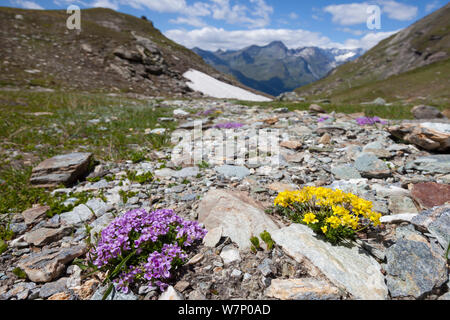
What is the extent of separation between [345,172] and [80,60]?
1704 inches

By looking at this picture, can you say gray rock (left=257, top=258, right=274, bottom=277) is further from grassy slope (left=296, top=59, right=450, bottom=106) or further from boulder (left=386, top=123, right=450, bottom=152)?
grassy slope (left=296, top=59, right=450, bottom=106)

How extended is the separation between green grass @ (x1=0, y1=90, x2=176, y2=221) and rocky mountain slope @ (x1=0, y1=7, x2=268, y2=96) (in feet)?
56.4

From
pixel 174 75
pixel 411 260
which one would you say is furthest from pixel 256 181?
pixel 174 75

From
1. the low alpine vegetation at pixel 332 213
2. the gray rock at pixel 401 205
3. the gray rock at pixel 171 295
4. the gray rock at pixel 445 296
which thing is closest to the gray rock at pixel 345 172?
the gray rock at pixel 401 205

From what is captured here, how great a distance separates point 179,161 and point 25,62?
36.9m

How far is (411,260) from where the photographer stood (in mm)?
2984

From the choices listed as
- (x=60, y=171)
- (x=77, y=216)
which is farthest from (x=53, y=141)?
(x=77, y=216)

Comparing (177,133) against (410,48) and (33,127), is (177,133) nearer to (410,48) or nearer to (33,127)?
(33,127)

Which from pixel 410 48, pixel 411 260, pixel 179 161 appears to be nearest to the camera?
pixel 411 260

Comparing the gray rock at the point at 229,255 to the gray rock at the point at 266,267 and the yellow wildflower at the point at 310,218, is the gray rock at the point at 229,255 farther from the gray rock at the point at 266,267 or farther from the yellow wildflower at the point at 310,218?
the yellow wildflower at the point at 310,218

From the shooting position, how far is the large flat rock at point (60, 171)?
6090mm

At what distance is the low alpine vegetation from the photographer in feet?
10.6

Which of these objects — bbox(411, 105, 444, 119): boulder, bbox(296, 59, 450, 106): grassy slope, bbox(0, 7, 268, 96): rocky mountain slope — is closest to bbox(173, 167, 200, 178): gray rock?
bbox(411, 105, 444, 119): boulder

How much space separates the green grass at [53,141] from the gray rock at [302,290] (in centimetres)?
456
